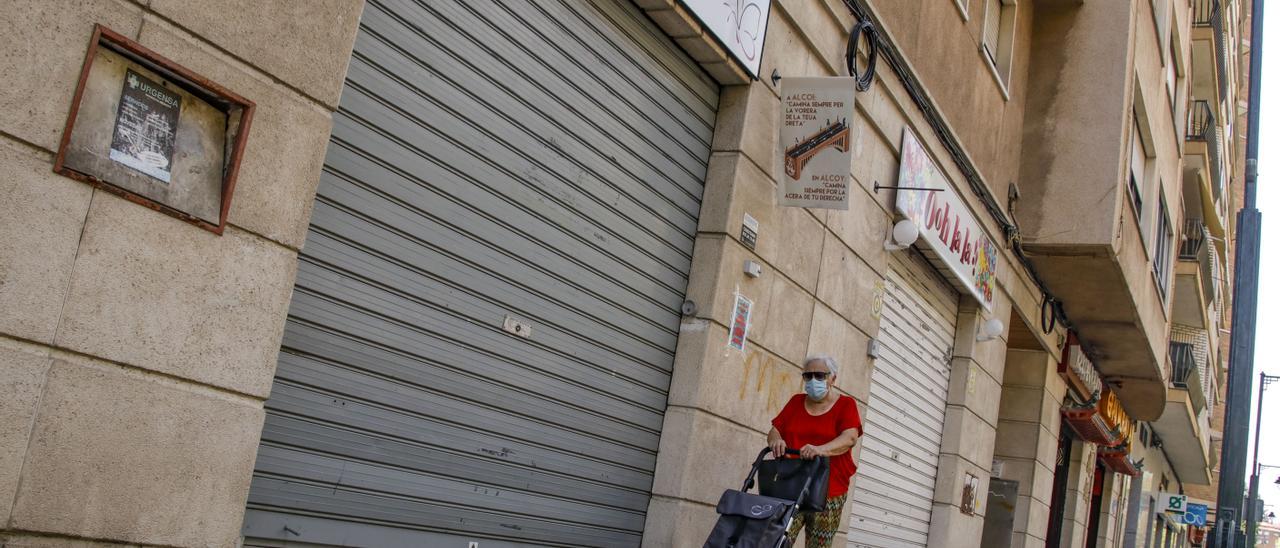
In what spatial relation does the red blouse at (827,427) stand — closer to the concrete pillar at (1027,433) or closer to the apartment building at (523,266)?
the apartment building at (523,266)

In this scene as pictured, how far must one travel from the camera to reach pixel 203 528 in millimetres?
4055

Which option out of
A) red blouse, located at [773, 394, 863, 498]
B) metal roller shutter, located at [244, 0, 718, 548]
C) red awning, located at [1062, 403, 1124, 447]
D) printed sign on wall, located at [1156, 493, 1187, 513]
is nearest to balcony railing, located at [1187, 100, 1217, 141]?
red awning, located at [1062, 403, 1124, 447]

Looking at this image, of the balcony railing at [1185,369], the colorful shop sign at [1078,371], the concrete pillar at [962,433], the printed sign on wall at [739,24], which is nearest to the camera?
the printed sign on wall at [739,24]

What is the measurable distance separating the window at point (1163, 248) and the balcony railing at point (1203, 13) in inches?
272

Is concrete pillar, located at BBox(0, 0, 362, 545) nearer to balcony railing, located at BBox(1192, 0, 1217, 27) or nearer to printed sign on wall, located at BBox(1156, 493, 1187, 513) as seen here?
balcony railing, located at BBox(1192, 0, 1217, 27)

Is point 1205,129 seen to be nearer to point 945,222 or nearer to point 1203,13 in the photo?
point 1203,13

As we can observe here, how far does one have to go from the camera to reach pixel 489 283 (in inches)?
231

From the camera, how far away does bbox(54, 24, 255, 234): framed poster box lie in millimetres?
3623

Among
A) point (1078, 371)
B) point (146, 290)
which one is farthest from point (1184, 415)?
point (146, 290)

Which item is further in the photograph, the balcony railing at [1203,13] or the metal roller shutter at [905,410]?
the balcony railing at [1203,13]

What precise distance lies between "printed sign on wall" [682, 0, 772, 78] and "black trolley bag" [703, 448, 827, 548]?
278 cm

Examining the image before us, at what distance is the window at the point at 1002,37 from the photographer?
13.4 metres

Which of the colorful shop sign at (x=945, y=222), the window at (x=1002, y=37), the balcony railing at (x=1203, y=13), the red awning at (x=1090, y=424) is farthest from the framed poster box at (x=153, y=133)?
the balcony railing at (x=1203, y=13)

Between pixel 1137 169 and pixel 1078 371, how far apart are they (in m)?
3.22
